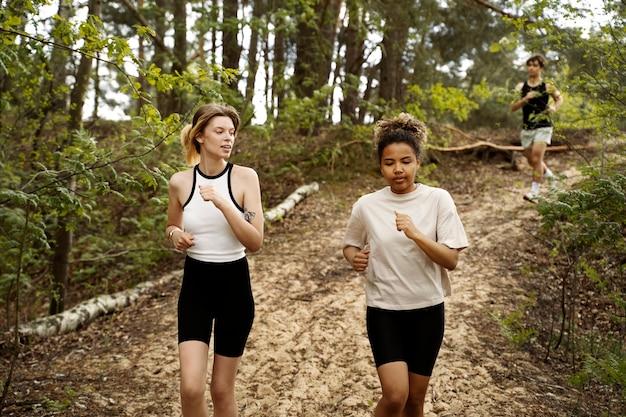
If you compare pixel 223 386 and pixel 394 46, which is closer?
pixel 223 386

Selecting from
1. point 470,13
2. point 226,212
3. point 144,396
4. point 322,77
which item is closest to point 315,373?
point 144,396

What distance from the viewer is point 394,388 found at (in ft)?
8.90

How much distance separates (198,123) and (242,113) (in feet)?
15.7

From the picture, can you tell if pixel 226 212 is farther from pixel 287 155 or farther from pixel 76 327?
pixel 287 155

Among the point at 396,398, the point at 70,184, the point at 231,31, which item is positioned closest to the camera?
the point at 396,398

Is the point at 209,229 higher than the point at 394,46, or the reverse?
the point at 394,46

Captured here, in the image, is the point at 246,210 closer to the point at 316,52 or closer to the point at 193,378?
the point at 193,378

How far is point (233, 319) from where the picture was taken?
3.13 m

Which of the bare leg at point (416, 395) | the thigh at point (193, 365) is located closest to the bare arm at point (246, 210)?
the thigh at point (193, 365)

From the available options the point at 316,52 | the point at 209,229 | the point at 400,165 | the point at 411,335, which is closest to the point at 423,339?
the point at 411,335

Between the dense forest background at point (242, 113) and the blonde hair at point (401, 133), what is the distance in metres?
1.31

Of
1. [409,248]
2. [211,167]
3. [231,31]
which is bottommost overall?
[409,248]

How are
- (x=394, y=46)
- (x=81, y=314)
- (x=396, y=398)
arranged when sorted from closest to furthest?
(x=396, y=398), (x=81, y=314), (x=394, y=46)

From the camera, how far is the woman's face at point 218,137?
3.17 m
